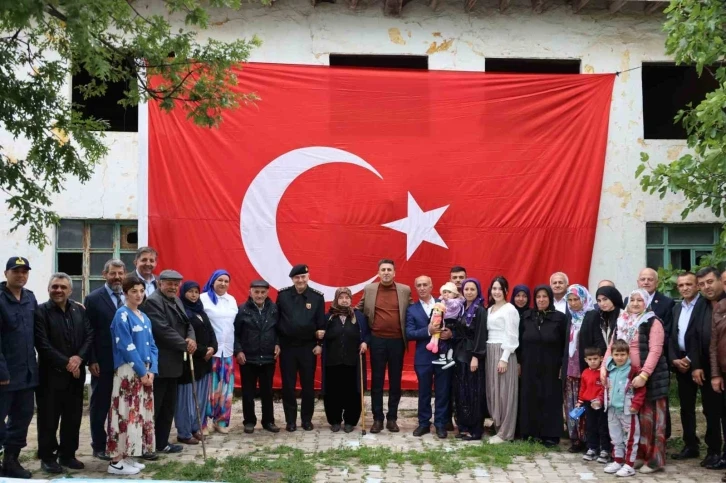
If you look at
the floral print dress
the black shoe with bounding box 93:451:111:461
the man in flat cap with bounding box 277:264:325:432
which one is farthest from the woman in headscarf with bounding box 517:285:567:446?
the black shoe with bounding box 93:451:111:461

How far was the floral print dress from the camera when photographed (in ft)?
20.4

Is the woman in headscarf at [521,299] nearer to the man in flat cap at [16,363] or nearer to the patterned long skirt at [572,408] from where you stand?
the patterned long skirt at [572,408]

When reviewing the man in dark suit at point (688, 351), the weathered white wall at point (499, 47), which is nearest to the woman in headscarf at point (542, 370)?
the man in dark suit at point (688, 351)

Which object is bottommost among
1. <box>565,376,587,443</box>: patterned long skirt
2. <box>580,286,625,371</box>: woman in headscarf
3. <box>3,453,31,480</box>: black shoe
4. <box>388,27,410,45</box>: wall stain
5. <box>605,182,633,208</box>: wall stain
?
<box>3,453,31,480</box>: black shoe

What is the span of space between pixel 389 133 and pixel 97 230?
382cm

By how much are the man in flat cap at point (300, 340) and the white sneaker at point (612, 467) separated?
2.93m

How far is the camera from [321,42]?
1008 cm

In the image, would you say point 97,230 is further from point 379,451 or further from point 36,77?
point 379,451

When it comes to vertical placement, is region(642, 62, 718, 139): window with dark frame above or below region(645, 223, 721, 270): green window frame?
above

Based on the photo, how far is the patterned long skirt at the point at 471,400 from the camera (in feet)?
25.0

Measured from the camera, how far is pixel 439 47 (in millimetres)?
10109

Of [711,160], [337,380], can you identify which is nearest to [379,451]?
[337,380]

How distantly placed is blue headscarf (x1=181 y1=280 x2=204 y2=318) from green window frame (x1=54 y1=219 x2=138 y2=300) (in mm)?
2838

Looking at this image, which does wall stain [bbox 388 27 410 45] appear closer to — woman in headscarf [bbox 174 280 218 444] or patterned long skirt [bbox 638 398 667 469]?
woman in headscarf [bbox 174 280 218 444]
